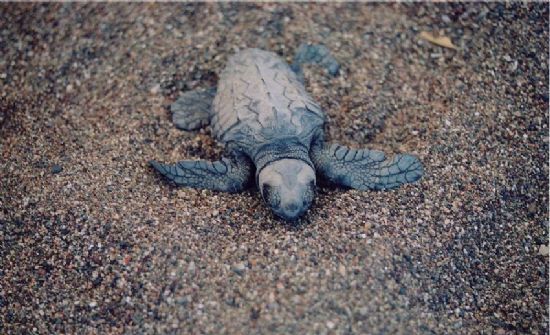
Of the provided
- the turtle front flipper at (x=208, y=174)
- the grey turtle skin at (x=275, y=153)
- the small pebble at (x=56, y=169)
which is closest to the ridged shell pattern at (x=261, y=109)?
the grey turtle skin at (x=275, y=153)

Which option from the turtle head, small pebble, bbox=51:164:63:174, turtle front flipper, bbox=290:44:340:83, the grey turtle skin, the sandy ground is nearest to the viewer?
the sandy ground

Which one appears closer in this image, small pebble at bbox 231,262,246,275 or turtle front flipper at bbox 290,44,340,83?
small pebble at bbox 231,262,246,275

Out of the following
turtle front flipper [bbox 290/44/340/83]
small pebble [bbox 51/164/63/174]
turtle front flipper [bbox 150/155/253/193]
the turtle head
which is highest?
turtle front flipper [bbox 290/44/340/83]

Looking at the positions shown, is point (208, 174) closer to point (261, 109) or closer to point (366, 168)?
point (261, 109)

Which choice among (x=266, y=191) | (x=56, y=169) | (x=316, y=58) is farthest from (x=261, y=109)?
(x=56, y=169)

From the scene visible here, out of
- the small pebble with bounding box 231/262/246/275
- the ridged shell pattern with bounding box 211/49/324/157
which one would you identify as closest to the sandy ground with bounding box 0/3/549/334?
the small pebble with bounding box 231/262/246/275

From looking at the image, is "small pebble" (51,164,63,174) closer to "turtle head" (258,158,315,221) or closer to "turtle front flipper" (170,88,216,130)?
"turtle front flipper" (170,88,216,130)
